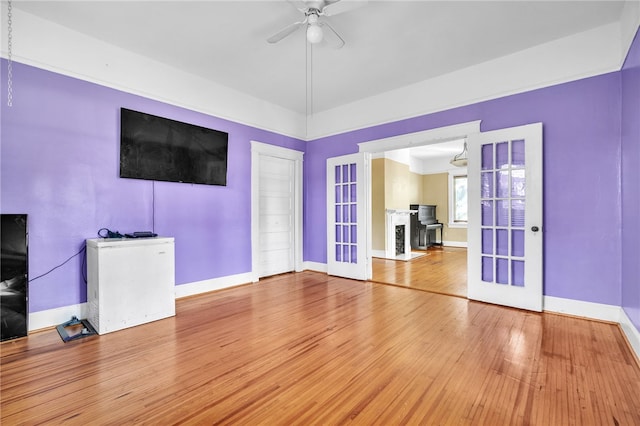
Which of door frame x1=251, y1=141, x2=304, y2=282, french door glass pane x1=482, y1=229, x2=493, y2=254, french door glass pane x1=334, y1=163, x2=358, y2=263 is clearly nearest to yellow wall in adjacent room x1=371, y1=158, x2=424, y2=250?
french door glass pane x1=334, y1=163, x2=358, y2=263

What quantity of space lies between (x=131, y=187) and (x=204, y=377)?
8.00ft

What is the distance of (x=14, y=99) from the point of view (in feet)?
8.63

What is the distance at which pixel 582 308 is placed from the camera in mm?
2963

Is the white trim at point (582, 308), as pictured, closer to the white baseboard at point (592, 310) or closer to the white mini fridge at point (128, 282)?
the white baseboard at point (592, 310)

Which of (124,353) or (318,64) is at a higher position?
(318,64)

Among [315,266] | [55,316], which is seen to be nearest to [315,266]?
[315,266]

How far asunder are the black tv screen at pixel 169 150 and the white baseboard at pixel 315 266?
2300 mm

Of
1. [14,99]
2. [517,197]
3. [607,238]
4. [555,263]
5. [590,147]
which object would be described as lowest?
[555,263]

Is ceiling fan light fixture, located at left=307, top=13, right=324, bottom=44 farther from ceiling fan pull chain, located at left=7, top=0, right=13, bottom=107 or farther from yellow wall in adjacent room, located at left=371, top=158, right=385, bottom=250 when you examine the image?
yellow wall in adjacent room, located at left=371, top=158, right=385, bottom=250

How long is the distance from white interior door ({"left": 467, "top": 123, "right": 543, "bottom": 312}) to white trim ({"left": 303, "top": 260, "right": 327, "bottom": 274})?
8.21 feet

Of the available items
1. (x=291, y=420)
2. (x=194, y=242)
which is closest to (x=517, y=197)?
(x=291, y=420)

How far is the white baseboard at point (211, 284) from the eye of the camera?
376 cm

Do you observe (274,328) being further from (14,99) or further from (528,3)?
(528,3)

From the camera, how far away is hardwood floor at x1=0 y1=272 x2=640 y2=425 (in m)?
1.58
